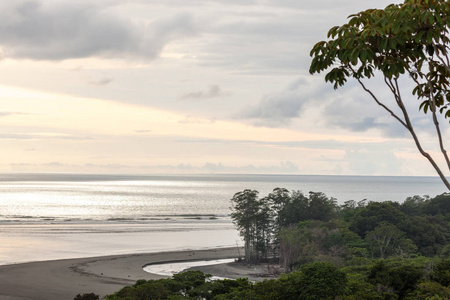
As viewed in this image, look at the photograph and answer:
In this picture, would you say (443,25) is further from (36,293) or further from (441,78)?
(36,293)

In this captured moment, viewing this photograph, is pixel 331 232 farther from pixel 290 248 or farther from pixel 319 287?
pixel 319 287

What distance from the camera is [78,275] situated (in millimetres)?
48719

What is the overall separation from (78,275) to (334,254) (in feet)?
90.3

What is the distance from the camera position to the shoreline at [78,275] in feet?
137

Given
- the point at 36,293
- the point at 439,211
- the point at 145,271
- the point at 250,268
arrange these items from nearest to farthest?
the point at 36,293, the point at 145,271, the point at 250,268, the point at 439,211

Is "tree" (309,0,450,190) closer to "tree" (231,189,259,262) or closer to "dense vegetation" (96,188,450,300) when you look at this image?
"dense vegetation" (96,188,450,300)

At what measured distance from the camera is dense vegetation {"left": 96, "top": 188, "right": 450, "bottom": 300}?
2472 cm

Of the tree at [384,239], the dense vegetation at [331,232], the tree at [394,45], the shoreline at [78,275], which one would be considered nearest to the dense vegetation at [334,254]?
the tree at [384,239]

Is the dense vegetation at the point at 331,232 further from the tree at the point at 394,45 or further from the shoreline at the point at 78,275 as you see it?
the tree at the point at 394,45

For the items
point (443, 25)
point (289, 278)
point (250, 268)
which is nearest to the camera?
point (443, 25)

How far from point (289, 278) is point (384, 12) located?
21.5m

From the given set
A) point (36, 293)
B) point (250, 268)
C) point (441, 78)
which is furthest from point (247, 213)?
point (441, 78)

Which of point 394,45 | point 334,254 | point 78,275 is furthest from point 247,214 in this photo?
point 394,45

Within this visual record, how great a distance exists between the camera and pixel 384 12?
7.57 m
